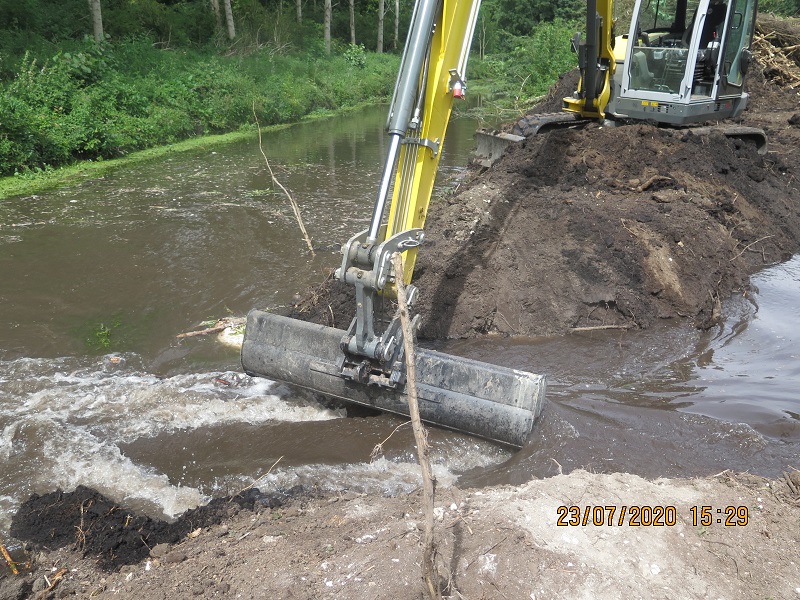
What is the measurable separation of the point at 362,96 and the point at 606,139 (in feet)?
63.2

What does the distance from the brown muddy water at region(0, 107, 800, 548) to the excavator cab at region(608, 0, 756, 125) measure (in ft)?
7.85

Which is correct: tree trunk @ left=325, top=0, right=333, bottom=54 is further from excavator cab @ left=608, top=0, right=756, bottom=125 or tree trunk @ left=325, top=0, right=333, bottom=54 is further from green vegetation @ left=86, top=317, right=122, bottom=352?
green vegetation @ left=86, top=317, right=122, bottom=352

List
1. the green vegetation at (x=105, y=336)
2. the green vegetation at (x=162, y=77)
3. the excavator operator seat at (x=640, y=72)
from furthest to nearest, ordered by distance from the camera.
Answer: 1. the green vegetation at (x=162, y=77)
2. the excavator operator seat at (x=640, y=72)
3. the green vegetation at (x=105, y=336)

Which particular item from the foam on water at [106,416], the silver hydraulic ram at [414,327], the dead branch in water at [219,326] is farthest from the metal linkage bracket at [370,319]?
the dead branch in water at [219,326]

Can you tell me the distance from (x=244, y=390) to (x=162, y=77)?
49.4 feet

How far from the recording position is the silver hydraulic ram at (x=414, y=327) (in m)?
4.09

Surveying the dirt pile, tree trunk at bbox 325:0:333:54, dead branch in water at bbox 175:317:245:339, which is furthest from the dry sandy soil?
tree trunk at bbox 325:0:333:54

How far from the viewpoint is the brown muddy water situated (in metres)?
4.27

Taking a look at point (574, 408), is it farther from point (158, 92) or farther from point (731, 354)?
point (158, 92)

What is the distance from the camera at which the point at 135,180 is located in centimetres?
1171

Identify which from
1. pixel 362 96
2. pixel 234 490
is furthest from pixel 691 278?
pixel 362 96

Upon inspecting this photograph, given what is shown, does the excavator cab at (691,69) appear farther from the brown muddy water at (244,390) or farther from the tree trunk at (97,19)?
the tree trunk at (97,19)

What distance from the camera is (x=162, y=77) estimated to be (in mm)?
17641

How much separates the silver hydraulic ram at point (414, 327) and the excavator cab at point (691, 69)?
16.1 ft
